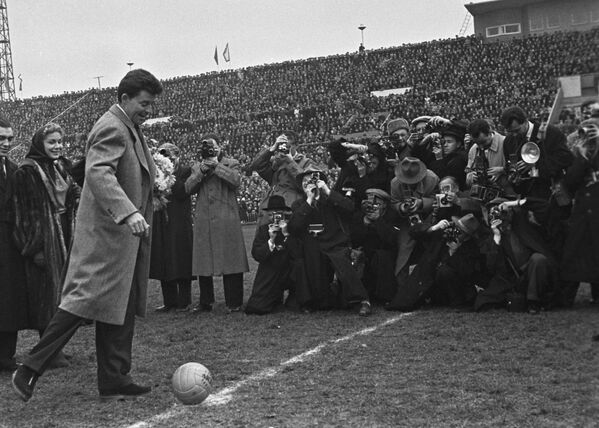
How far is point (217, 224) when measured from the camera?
928 cm

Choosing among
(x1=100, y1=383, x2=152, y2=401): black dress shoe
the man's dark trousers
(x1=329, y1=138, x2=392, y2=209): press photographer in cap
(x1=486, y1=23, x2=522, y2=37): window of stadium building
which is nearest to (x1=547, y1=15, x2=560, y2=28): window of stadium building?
(x1=486, y1=23, x2=522, y2=37): window of stadium building

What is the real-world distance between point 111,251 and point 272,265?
386 cm

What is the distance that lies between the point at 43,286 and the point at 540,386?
3.70 metres

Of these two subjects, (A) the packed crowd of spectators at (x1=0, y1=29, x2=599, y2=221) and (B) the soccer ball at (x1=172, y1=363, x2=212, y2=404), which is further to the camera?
(A) the packed crowd of spectators at (x1=0, y1=29, x2=599, y2=221)

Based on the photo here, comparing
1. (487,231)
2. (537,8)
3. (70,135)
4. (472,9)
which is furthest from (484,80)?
(487,231)

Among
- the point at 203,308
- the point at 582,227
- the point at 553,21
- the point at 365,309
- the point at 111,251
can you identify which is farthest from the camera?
the point at 553,21

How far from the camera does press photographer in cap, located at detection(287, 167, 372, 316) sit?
8492 mm

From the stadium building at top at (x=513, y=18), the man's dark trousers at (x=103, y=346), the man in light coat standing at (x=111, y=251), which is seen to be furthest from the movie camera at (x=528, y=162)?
the stadium building at top at (x=513, y=18)

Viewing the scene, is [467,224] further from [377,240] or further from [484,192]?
[377,240]

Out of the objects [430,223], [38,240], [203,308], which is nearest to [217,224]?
[203,308]

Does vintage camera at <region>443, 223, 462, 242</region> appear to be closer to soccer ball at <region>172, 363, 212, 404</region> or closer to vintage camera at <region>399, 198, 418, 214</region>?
vintage camera at <region>399, 198, 418, 214</region>

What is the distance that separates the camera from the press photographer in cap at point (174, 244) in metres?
9.40

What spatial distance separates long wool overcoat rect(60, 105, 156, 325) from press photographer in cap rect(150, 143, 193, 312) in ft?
13.3

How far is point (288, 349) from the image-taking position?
6.63 metres
